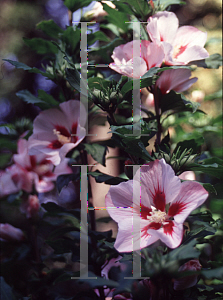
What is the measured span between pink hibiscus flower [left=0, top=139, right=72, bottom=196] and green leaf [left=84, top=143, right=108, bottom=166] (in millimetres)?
192

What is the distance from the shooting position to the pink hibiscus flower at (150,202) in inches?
19.6

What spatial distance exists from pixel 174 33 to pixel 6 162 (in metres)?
0.77

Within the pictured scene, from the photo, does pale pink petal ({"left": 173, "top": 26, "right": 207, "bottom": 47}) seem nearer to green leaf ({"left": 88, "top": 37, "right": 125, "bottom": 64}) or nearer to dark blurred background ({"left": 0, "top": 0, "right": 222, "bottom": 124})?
green leaf ({"left": 88, "top": 37, "right": 125, "bottom": 64})

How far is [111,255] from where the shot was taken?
0.71 m

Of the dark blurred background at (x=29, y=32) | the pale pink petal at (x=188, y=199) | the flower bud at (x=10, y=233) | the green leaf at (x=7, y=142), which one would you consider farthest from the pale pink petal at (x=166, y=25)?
the dark blurred background at (x=29, y=32)

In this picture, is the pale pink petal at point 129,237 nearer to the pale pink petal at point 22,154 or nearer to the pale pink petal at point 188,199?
the pale pink petal at point 188,199

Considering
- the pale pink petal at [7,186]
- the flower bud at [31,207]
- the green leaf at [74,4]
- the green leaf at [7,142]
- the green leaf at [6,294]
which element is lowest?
the green leaf at [6,294]

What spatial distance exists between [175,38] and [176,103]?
0.16 meters

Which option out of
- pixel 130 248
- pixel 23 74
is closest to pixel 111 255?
pixel 130 248

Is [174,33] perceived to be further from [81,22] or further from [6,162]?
[6,162]

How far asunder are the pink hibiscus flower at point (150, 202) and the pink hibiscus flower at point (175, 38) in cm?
25

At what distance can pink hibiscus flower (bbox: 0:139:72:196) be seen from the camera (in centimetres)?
91
